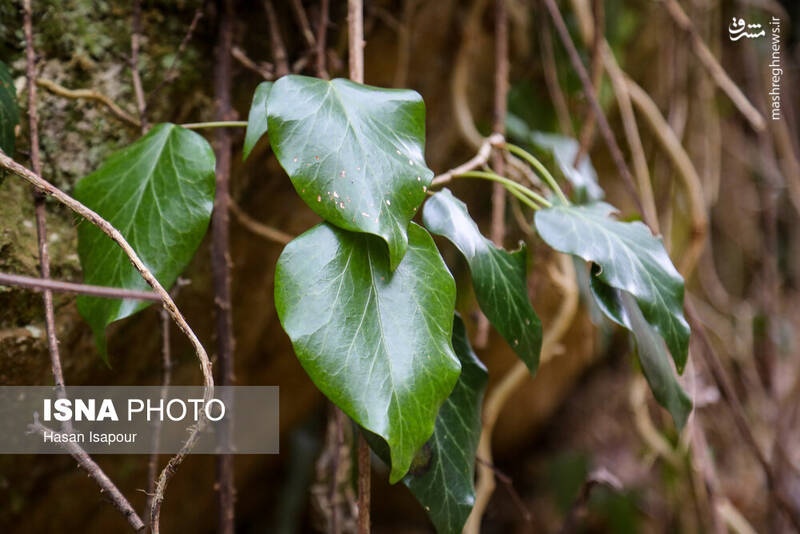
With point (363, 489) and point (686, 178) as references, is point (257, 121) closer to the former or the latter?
point (363, 489)

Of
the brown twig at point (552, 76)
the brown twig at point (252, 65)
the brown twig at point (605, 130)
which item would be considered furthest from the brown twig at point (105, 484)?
the brown twig at point (552, 76)

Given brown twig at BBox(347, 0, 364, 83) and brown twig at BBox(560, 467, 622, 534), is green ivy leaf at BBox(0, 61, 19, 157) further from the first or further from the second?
brown twig at BBox(560, 467, 622, 534)

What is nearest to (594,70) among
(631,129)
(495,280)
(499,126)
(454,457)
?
(631,129)

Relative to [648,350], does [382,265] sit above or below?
above

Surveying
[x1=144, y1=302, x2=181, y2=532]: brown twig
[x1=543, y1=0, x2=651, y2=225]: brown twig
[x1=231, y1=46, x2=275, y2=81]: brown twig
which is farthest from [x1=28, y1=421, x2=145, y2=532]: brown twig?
[x1=543, y1=0, x2=651, y2=225]: brown twig

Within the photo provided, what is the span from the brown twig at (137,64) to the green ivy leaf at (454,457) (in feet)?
1.43

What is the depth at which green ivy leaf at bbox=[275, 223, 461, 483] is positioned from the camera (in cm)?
35

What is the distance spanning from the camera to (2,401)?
60cm

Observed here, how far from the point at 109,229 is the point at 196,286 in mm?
427

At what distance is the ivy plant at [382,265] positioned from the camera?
0.37m

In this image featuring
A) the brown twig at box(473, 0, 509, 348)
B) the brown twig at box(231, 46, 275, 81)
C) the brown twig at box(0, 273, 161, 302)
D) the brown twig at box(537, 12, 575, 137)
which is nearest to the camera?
the brown twig at box(0, 273, 161, 302)

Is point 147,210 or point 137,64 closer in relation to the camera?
point 147,210

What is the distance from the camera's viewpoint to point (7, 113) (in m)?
0.50

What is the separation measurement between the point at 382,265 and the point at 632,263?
23 centimetres
